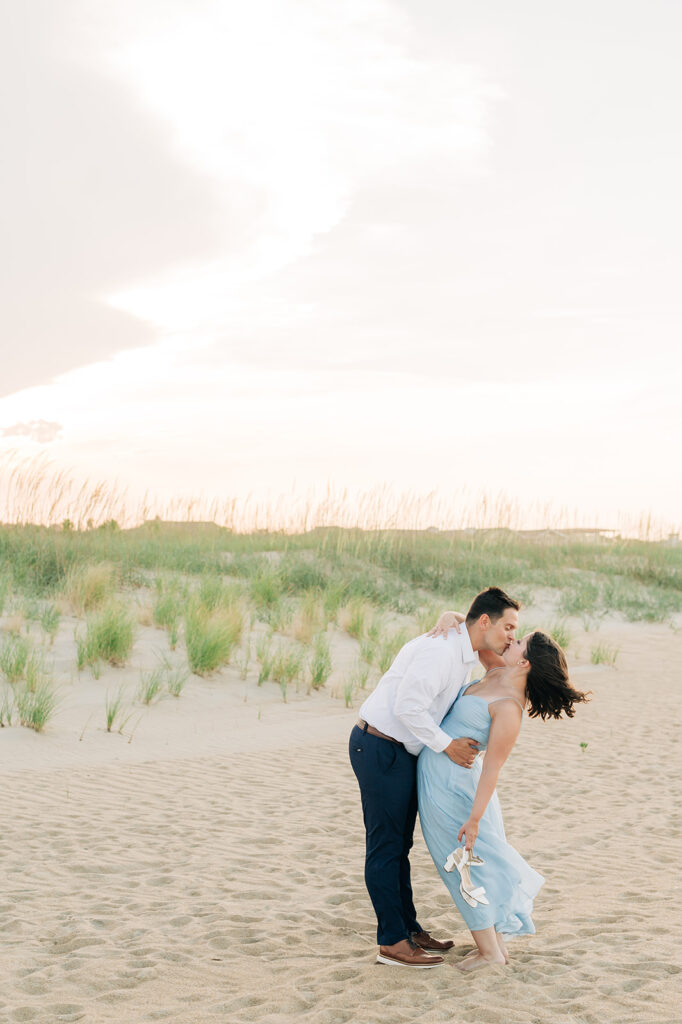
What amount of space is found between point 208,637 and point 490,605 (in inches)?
342

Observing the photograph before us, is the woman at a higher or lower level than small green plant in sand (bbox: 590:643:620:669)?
higher

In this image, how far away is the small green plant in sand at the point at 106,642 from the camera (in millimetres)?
11789

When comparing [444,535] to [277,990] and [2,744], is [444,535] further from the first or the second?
[277,990]

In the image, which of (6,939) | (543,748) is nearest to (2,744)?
(6,939)

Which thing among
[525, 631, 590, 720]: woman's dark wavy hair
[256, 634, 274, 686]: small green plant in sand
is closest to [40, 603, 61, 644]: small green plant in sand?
[256, 634, 274, 686]: small green plant in sand

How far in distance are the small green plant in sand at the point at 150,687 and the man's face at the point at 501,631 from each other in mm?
7634

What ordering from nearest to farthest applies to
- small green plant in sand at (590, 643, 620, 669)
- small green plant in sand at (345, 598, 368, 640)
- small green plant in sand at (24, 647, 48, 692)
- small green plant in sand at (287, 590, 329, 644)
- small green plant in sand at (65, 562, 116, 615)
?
small green plant in sand at (24, 647, 48, 692), small green plant in sand at (65, 562, 116, 615), small green plant in sand at (287, 590, 329, 644), small green plant in sand at (345, 598, 368, 640), small green plant in sand at (590, 643, 620, 669)

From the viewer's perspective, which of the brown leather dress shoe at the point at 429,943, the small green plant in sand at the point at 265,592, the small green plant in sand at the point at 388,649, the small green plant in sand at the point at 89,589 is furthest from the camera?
the small green plant in sand at the point at 265,592

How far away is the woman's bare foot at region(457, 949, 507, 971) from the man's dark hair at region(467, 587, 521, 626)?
4.92 ft

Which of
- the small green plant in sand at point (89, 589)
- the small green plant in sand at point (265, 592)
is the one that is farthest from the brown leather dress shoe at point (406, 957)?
the small green plant in sand at point (265, 592)

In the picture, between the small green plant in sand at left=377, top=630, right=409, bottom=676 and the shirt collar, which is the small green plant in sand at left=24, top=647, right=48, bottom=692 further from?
the shirt collar

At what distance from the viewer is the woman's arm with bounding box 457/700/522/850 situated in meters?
3.87

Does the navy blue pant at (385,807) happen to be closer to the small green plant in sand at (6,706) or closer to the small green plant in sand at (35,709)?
the small green plant in sand at (35,709)

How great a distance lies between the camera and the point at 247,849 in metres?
6.59
